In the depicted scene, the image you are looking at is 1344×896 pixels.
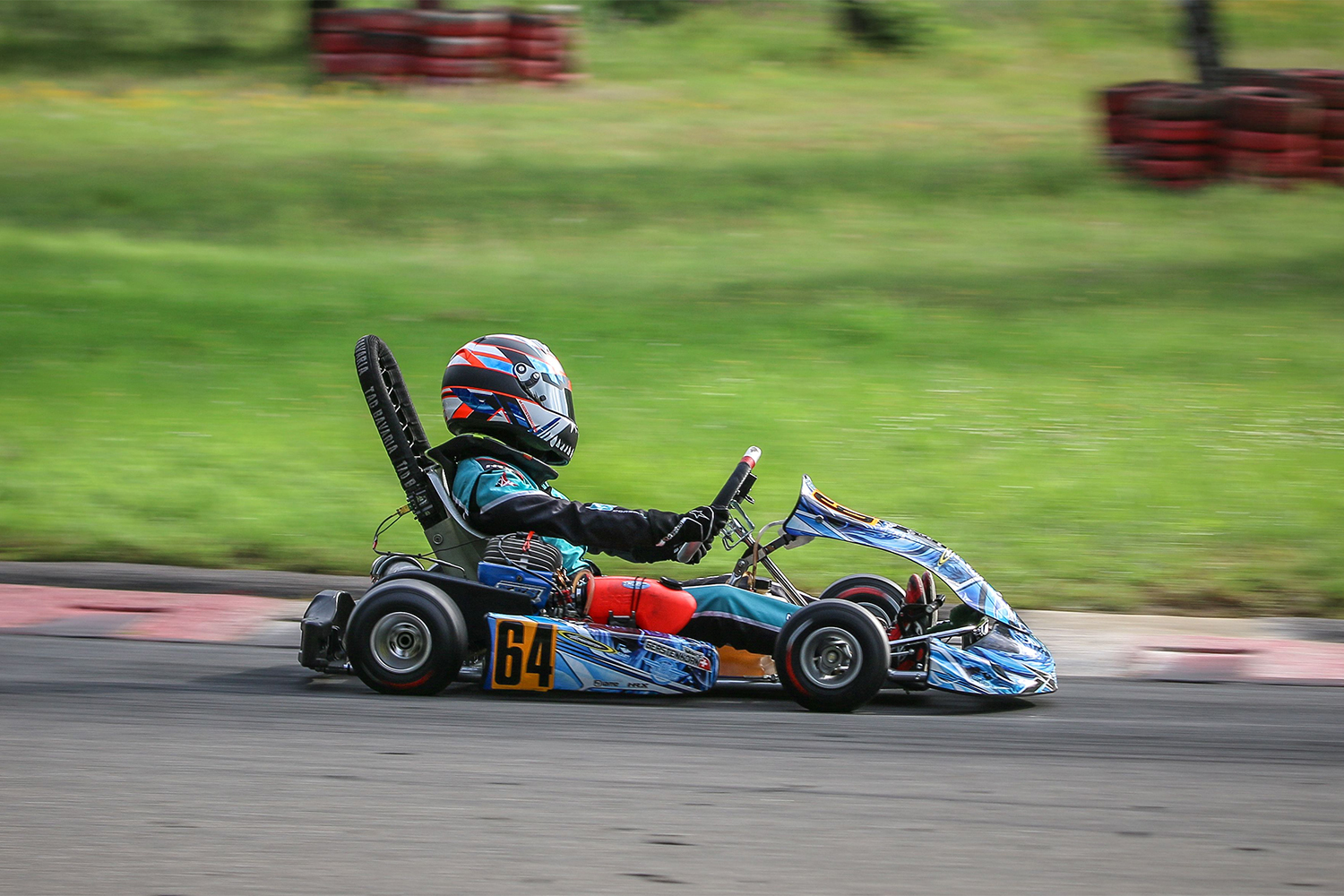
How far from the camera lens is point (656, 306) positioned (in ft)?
43.1

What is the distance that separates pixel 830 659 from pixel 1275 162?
474 inches

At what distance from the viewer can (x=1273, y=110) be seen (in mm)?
14570

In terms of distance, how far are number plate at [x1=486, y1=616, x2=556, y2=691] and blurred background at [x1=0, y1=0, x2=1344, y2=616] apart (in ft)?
7.98

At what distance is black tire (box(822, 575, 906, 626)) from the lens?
5.24 m

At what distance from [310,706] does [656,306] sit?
27.6 feet

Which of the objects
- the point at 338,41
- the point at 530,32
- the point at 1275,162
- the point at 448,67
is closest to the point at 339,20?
the point at 338,41

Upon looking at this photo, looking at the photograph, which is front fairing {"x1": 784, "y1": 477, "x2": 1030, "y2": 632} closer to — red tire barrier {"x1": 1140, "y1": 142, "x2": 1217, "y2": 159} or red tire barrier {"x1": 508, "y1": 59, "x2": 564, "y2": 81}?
red tire barrier {"x1": 1140, "y1": 142, "x2": 1217, "y2": 159}

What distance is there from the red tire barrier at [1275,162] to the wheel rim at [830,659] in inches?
467

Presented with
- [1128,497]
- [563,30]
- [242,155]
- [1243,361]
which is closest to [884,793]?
[1128,497]

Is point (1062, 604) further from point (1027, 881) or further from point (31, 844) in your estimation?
point (31, 844)

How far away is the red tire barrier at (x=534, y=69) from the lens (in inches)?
784

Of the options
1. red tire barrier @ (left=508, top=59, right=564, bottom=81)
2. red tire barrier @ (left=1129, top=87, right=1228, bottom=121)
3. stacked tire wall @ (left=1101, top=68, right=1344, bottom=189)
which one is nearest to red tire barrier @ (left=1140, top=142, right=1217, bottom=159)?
stacked tire wall @ (left=1101, top=68, right=1344, bottom=189)

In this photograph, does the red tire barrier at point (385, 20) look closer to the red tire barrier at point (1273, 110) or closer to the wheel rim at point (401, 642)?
the red tire barrier at point (1273, 110)

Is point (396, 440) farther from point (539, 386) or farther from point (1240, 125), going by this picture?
point (1240, 125)
